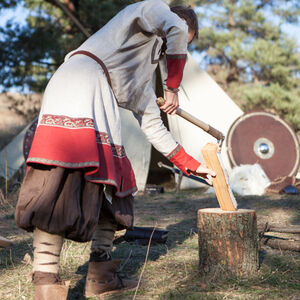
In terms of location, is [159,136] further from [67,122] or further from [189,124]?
[189,124]

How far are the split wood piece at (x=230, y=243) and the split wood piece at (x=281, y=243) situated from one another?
1.73 feet

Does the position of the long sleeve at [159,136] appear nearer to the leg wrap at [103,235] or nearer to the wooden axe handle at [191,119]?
the wooden axe handle at [191,119]

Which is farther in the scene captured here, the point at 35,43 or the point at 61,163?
the point at 35,43

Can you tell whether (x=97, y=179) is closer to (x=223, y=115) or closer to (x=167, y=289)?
(x=167, y=289)

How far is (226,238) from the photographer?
2.14 metres

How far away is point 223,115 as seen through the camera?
6840 mm

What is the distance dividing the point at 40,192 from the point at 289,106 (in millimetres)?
9740

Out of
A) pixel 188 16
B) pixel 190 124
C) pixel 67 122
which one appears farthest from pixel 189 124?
pixel 67 122

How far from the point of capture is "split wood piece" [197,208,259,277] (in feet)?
7.00

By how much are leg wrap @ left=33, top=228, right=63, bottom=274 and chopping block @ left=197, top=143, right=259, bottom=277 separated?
2.65ft

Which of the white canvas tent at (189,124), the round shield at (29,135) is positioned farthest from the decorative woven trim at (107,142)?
the round shield at (29,135)

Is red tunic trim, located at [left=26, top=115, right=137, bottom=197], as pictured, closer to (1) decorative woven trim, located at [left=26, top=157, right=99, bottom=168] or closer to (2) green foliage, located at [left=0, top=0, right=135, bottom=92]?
(1) decorative woven trim, located at [left=26, top=157, right=99, bottom=168]

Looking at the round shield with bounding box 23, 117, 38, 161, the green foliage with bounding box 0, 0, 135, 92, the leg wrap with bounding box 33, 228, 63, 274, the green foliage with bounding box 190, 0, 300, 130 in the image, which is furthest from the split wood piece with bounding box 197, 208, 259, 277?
the green foliage with bounding box 190, 0, 300, 130

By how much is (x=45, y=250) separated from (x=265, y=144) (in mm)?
5216
